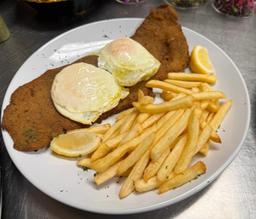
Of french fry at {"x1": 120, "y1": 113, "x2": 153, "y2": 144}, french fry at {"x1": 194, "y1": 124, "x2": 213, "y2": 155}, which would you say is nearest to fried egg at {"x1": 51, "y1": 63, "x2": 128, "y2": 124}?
french fry at {"x1": 120, "y1": 113, "x2": 153, "y2": 144}

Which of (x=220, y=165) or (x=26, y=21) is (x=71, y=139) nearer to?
(x=220, y=165)

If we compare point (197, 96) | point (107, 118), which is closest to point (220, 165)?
point (197, 96)

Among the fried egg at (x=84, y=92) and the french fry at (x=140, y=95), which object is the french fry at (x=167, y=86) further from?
the fried egg at (x=84, y=92)

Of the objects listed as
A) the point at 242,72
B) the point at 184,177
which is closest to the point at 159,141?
the point at 184,177

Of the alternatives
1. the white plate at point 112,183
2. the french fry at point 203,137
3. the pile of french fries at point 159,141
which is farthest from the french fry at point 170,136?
the white plate at point 112,183

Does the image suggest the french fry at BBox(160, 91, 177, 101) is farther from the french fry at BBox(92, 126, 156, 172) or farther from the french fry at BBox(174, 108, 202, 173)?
the french fry at BBox(92, 126, 156, 172)
